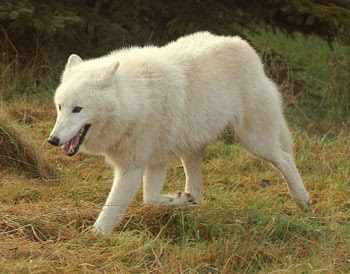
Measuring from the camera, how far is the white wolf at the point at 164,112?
13.6ft

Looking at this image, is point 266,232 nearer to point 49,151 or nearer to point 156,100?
point 156,100

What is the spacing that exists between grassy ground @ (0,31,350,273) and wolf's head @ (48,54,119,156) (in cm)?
55

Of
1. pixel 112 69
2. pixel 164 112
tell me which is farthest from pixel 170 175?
pixel 112 69

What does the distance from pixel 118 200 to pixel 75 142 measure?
1.74ft

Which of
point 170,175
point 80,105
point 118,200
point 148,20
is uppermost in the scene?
point 80,105

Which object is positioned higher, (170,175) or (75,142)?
(75,142)

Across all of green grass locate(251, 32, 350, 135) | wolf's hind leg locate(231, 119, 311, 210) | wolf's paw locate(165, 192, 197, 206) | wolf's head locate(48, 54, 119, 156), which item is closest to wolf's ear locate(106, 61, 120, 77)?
wolf's head locate(48, 54, 119, 156)

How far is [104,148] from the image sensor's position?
4.35 meters

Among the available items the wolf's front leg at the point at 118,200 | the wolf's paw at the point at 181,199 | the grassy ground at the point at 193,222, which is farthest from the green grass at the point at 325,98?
the wolf's front leg at the point at 118,200

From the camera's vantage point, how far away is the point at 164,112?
452 centimetres

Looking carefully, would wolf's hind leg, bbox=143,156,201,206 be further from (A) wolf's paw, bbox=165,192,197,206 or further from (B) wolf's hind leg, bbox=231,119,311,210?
(B) wolf's hind leg, bbox=231,119,311,210

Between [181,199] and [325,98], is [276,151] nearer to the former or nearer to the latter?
[181,199]

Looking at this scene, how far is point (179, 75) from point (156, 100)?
34 cm

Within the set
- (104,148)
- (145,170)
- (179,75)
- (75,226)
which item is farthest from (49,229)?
(179,75)
